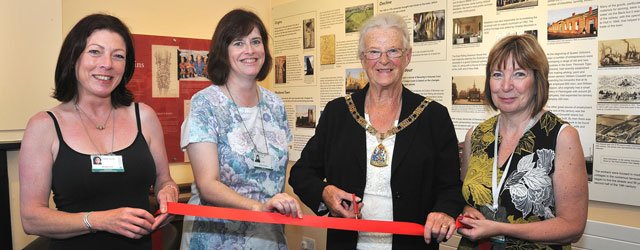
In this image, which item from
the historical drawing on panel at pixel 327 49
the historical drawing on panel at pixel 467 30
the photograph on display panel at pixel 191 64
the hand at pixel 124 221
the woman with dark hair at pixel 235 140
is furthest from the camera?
the photograph on display panel at pixel 191 64

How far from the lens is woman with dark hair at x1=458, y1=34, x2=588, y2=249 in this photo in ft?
5.71

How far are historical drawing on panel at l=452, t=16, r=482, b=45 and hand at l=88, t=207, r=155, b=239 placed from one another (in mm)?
2269

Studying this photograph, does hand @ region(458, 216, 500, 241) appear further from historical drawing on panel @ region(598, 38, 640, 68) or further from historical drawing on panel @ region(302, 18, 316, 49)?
historical drawing on panel @ region(302, 18, 316, 49)

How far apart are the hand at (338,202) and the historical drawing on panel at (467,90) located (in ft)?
4.81

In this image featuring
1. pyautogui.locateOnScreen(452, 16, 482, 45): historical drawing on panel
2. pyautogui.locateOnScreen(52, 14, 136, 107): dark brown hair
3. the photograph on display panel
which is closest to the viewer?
pyautogui.locateOnScreen(52, 14, 136, 107): dark brown hair

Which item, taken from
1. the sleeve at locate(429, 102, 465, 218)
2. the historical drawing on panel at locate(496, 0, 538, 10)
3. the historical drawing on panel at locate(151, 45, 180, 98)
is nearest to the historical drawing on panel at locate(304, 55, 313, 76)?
the historical drawing on panel at locate(151, 45, 180, 98)

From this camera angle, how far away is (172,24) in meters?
4.33

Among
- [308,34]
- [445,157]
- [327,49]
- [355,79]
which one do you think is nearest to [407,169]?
[445,157]

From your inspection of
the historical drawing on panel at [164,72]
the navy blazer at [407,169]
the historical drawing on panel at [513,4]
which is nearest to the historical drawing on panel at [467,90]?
the historical drawing on panel at [513,4]

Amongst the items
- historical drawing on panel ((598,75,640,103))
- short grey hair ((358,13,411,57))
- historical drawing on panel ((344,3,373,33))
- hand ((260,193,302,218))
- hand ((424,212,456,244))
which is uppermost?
historical drawing on panel ((344,3,373,33))

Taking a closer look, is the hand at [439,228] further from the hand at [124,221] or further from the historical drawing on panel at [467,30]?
the historical drawing on panel at [467,30]

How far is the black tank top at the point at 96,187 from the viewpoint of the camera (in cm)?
184

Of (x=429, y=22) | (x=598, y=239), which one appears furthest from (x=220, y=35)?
(x=598, y=239)

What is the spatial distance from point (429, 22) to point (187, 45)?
2129mm
